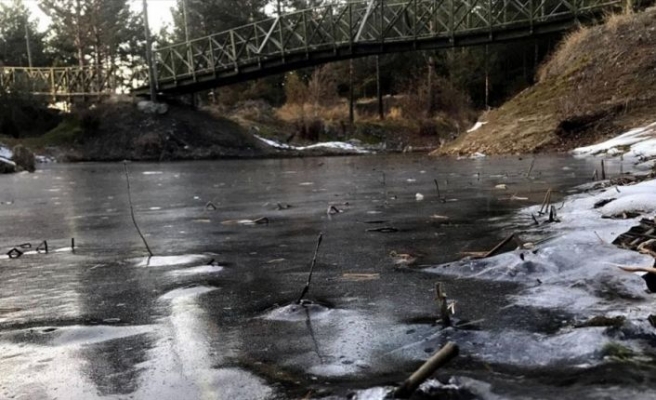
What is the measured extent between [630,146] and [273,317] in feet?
40.2

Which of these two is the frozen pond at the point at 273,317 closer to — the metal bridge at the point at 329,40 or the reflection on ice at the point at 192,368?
the reflection on ice at the point at 192,368

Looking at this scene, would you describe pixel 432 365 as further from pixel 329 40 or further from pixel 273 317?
pixel 329 40

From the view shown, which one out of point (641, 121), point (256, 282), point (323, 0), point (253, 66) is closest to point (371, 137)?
point (253, 66)

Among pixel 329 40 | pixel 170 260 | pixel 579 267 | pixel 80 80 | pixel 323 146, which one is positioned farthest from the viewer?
pixel 80 80

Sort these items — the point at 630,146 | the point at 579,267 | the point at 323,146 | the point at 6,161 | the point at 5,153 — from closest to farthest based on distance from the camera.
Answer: the point at 579,267
the point at 630,146
the point at 6,161
the point at 5,153
the point at 323,146

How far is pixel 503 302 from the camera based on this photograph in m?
2.81

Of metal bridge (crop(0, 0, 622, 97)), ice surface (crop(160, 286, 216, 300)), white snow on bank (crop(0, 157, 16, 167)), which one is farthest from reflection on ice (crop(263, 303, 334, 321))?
metal bridge (crop(0, 0, 622, 97))

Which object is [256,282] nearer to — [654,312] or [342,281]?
[342,281]

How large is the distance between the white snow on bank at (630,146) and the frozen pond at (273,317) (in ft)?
23.5

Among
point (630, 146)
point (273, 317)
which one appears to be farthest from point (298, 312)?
point (630, 146)

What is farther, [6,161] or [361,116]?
[361,116]

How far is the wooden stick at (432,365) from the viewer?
61.5 inches

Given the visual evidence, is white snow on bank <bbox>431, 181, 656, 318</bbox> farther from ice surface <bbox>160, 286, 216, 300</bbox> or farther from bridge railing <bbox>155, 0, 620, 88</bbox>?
bridge railing <bbox>155, 0, 620, 88</bbox>

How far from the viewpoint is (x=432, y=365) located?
62.2 inches
